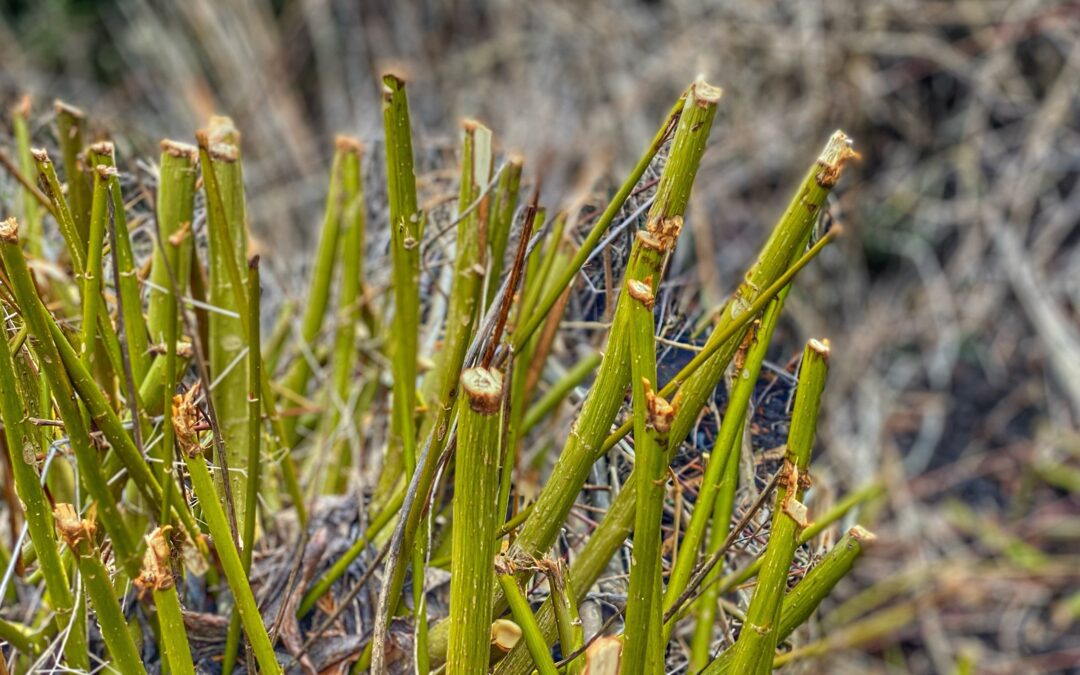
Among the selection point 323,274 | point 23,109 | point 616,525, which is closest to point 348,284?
point 323,274

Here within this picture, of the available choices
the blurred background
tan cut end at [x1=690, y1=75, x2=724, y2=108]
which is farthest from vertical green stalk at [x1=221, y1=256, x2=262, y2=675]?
the blurred background

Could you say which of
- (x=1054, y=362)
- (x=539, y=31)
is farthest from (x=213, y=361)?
(x=539, y=31)

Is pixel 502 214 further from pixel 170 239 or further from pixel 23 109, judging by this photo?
pixel 23 109

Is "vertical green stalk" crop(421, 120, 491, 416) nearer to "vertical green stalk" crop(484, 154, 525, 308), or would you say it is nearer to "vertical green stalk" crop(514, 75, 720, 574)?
"vertical green stalk" crop(484, 154, 525, 308)

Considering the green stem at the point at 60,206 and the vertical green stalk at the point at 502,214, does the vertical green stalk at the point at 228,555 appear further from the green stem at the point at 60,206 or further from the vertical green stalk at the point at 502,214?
the vertical green stalk at the point at 502,214

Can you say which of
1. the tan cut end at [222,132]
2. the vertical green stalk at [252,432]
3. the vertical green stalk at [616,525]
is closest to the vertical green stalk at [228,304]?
the tan cut end at [222,132]

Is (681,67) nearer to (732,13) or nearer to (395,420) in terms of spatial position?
(732,13)
